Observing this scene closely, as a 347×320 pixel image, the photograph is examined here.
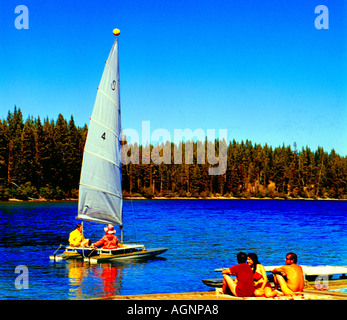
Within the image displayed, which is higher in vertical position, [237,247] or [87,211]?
[87,211]

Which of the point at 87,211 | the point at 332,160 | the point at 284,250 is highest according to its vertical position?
the point at 332,160

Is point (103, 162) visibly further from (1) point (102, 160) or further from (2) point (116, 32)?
(2) point (116, 32)

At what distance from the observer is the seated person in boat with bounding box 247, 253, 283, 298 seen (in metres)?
12.3

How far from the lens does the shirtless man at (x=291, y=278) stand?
12453 mm

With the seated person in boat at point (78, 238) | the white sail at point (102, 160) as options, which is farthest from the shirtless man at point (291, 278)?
the white sail at point (102, 160)

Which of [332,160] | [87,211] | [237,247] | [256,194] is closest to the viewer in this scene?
[87,211]

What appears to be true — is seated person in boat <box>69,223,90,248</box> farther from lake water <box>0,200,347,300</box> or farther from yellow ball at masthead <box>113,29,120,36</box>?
yellow ball at masthead <box>113,29,120,36</box>

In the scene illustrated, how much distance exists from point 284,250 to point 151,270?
1550cm

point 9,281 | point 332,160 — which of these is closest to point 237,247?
point 9,281

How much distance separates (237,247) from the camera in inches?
1507

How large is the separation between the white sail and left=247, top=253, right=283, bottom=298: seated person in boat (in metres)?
15.4

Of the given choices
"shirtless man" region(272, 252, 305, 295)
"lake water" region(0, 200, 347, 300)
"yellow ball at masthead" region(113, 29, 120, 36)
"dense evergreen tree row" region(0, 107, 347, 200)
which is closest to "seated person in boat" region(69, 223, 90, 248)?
"lake water" region(0, 200, 347, 300)
